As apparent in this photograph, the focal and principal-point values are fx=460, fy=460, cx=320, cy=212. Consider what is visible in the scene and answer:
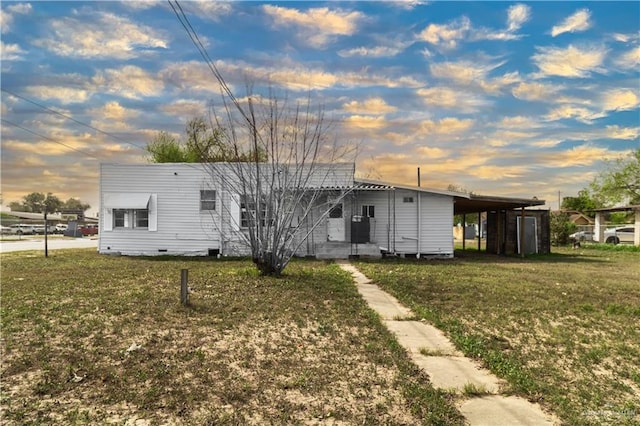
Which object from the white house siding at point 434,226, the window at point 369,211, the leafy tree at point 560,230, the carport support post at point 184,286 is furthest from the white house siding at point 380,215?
the leafy tree at point 560,230

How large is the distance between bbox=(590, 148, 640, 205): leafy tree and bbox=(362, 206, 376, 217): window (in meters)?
27.0

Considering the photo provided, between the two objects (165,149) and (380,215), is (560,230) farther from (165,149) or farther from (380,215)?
(165,149)

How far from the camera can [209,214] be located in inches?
693

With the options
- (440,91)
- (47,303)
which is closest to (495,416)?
(47,303)

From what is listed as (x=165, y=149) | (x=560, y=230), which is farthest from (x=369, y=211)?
(x=165, y=149)

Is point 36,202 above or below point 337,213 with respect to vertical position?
above

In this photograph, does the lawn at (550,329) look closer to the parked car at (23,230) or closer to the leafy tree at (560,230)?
the leafy tree at (560,230)

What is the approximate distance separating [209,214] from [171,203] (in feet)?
4.95

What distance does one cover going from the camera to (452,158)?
20406mm

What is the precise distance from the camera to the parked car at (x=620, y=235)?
99.4 feet

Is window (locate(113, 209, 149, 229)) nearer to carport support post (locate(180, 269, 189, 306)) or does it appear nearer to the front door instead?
the front door

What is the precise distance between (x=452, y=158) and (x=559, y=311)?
1375 centimetres

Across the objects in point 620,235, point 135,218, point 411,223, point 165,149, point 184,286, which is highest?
point 165,149

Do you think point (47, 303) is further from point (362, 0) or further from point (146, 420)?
point (362, 0)
